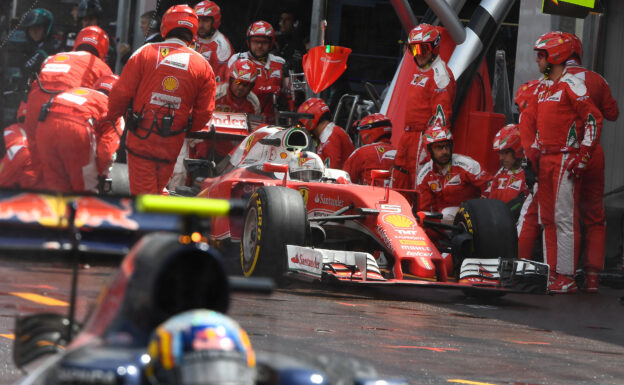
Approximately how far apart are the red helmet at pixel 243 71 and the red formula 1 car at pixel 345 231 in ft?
6.99

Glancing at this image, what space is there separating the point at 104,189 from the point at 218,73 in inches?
128

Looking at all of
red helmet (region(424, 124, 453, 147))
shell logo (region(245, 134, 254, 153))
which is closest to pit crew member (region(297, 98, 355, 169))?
red helmet (region(424, 124, 453, 147))

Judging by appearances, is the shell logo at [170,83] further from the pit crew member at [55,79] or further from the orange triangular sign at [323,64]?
the orange triangular sign at [323,64]

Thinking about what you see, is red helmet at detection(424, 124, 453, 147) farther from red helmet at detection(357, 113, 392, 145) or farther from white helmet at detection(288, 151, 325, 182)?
red helmet at detection(357, 113, 392, 145)

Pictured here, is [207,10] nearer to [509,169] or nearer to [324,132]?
[324,132]

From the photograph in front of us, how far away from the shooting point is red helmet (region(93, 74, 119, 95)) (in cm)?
1042

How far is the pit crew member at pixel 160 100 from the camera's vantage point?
960 centimetres

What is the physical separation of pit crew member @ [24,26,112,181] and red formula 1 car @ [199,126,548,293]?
5.16 ft

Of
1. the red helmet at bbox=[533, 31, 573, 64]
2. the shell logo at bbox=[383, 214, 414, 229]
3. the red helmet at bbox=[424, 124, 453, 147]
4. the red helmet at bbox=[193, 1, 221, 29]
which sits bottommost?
the shell logo at bbox=[383, 214, 414, 229]

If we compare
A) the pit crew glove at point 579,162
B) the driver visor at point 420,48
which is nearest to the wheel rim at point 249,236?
the pit crew glove at point 579,162

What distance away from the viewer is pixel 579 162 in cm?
998

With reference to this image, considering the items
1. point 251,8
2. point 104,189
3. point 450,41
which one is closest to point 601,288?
point 450,41

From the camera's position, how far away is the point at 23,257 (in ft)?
8.27

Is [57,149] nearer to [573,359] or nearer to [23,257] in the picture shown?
[573,359]
